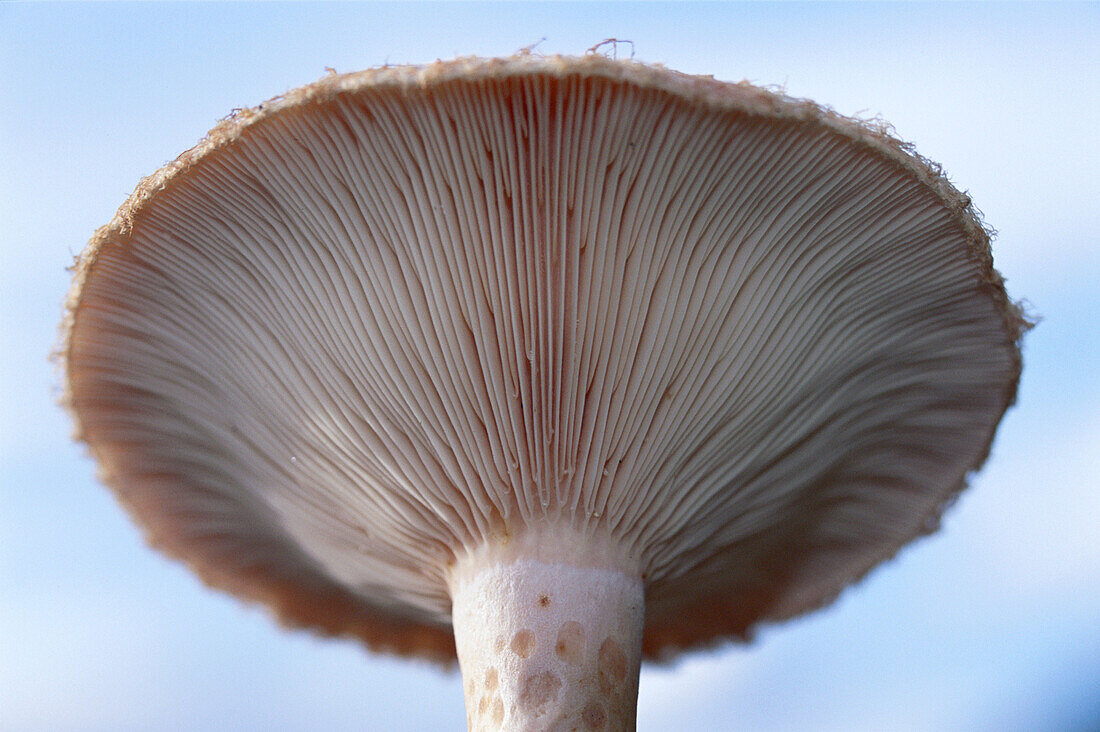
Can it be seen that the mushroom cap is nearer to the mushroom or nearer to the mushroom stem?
the mushroom

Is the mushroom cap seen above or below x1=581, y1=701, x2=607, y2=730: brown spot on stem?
above

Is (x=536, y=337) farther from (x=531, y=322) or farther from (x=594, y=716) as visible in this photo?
(x=594, y=716)

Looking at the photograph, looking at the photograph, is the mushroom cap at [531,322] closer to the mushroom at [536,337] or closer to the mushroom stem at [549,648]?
the mushroom at [536,337]

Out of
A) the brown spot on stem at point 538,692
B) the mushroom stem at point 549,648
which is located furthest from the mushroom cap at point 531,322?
→ the brown spot on stem at point 538,692

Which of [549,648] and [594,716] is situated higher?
[549,648]

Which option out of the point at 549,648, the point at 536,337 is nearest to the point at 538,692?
the point at 549,648

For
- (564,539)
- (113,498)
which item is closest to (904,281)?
(564,539)

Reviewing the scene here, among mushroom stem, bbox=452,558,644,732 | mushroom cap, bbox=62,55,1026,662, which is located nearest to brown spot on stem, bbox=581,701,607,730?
mushroom stem, bbox=452,558,644,732

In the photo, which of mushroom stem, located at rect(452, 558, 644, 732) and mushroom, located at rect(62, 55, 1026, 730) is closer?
mushroom, located at rect(62, 55, 1026, 730)

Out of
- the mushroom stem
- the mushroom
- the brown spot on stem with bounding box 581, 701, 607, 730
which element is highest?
the mushroom
